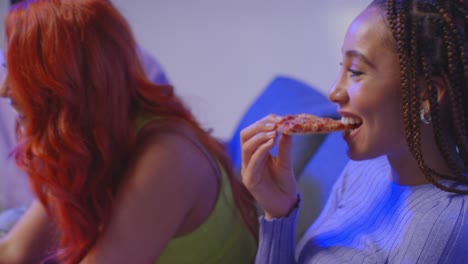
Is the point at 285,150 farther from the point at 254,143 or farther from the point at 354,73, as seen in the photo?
the point at 354,73

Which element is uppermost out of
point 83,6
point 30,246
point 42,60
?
point 83,6

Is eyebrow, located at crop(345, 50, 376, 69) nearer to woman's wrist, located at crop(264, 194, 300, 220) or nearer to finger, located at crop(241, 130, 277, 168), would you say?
finger, located at crop(241, 130, 277, 168)

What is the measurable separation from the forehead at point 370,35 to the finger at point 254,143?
20 cm

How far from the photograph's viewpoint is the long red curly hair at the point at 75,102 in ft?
3.43

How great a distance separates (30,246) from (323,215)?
75 centimetres

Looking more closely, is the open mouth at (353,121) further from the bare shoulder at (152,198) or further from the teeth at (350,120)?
the bare shoulder at (152,198)

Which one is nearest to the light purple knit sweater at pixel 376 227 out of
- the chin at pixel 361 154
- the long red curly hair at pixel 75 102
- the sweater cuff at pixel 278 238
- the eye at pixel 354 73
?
the sweater cuff at pixel 278 238

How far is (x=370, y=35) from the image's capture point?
80 cm

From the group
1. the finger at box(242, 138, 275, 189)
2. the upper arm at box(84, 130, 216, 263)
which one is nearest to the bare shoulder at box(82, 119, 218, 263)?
the upper arm at box(84, 130, 216, 263)

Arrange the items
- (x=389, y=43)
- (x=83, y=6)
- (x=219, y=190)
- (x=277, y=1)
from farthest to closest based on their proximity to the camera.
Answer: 1. (x=277, y=1)
2. (x=219, y=190)
3. (x=83, y=6)
4. (x=389, y=43)

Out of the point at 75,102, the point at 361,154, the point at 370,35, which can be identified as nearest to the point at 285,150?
the point at 361,154

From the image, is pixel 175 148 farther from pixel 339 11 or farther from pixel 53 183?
pixel 339 11

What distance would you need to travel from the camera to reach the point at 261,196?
97 centimetres

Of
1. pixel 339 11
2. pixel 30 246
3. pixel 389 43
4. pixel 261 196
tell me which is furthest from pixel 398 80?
pixel 30 246
